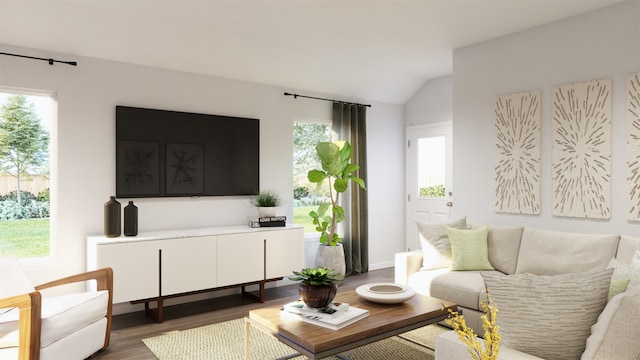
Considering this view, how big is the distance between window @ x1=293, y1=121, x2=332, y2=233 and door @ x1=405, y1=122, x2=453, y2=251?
137 centimetres

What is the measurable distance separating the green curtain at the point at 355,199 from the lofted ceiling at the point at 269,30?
75 cm

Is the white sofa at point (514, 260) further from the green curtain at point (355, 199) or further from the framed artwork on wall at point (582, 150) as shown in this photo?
the green curtain at point (355, 199)

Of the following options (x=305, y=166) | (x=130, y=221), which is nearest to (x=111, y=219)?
(x=130, y=221)

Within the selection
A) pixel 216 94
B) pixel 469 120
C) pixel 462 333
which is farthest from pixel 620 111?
Answer: pixel 216 94

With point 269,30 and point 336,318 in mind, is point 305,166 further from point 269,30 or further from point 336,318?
point 336,318

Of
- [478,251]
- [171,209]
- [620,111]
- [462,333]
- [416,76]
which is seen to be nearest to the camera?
[462,333]

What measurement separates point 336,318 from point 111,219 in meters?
2.37

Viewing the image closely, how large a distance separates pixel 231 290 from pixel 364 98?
3.01 metres

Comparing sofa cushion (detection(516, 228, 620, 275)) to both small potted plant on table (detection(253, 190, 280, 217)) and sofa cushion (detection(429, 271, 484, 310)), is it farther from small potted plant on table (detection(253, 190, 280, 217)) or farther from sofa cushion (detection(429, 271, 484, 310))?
small potted plant on table (detection(253, 190, 280, 217))

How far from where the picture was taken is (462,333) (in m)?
1.13

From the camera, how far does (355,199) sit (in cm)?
579

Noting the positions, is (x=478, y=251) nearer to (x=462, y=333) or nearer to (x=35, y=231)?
(x=462, y=333)

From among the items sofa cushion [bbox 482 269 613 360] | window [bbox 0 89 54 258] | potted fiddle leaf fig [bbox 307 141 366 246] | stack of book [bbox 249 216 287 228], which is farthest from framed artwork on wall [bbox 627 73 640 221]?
window [bbox 0 89 54 258]

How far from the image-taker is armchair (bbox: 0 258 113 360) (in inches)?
99.5
